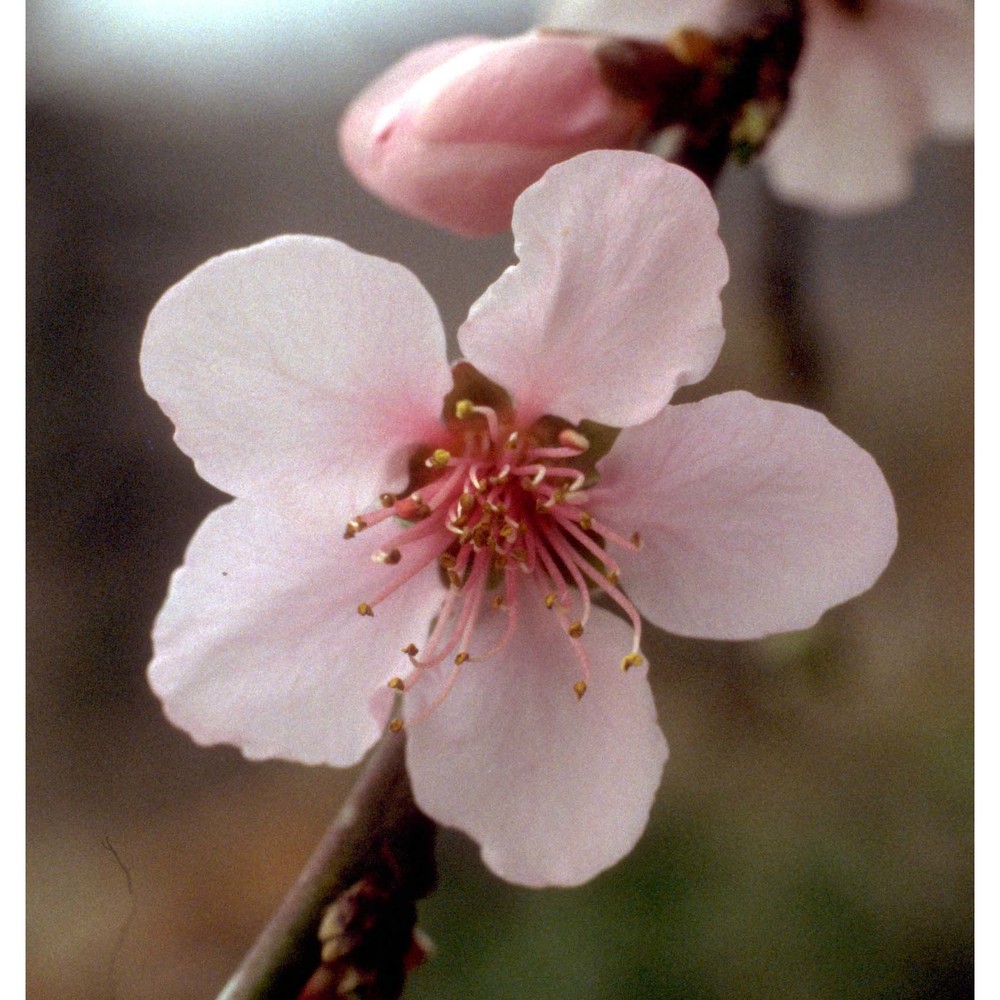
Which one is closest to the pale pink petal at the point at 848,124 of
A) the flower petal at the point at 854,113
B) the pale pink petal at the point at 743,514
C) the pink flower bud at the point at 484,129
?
the flower petal at the point at 854,113

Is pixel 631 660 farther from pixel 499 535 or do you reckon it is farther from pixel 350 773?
pixel 350 773

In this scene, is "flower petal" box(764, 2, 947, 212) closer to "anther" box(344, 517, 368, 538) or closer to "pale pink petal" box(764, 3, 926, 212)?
"pale pink petal" box(764, 3, 926, 212)

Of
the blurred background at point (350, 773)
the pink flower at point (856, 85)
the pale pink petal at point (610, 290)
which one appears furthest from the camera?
the pink flower at point (856, 85)

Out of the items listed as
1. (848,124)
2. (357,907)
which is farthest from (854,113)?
(357,907)

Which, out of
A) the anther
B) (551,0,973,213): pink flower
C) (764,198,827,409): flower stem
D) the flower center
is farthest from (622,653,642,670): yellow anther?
(551,0,973,213): pink flower

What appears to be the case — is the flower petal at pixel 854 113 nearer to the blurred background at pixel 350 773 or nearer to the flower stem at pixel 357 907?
the blurred background at pixel 350 773

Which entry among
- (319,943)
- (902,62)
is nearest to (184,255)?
(319,943)

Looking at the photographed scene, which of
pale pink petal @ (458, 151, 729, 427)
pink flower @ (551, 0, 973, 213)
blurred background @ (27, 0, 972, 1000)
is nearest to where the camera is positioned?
pale pink petal @ (458, 151, 729, 427)

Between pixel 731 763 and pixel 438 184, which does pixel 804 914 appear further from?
pixel 438 184

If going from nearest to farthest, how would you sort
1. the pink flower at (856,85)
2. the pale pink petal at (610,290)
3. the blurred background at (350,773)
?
the pale pink petal at (610,290)
the blurred background at (350,773)
the pink flower at (856,85)
